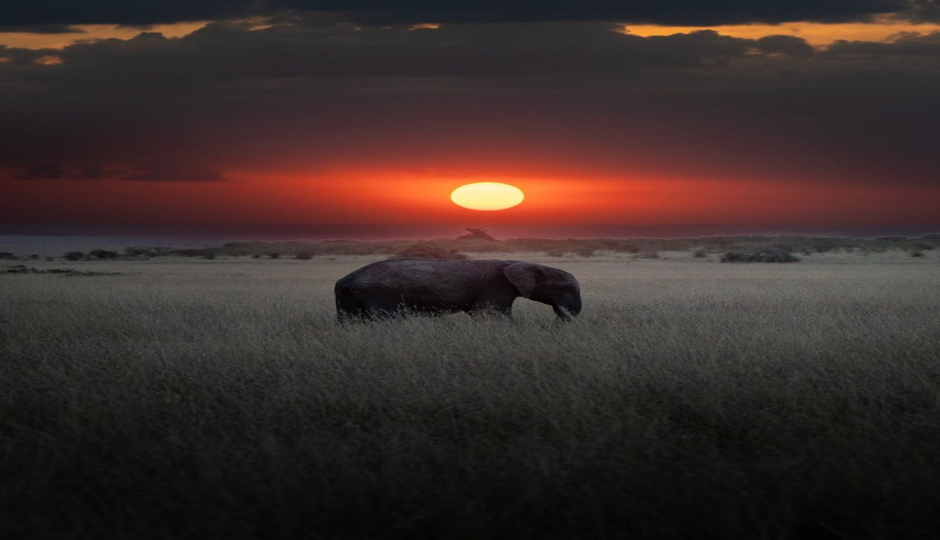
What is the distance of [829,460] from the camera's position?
541cm

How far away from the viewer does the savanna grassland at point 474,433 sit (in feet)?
14.9

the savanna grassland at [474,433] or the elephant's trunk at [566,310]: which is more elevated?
the elephant's trunk at [566,310]

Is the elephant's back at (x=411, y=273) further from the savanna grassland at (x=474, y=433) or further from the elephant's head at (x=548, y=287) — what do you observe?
the savanna grassland at (x=474, y=433)

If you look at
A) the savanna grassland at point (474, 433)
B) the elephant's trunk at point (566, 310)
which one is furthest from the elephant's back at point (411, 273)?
the savanna grassland at point (474, 433)

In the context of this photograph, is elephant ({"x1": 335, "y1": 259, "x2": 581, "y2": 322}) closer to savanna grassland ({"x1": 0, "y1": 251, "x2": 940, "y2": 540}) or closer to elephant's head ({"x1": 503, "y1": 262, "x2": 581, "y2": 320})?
elephant's head ({"x1": 503, "y1": 262, "x2": 581, "y2": 320})

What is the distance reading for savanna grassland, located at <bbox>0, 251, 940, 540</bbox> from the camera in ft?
14.9

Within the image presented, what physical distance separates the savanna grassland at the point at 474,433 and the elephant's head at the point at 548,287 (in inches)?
60.7

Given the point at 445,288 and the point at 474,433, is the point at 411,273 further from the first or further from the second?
the point at 474,433

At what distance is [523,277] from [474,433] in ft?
25.1

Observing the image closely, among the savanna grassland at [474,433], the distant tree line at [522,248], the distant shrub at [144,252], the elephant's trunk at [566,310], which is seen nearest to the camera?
the savanna grassland at [474,433]

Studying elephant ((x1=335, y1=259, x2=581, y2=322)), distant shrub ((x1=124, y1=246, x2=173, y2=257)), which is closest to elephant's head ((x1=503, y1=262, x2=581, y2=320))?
elephant ((x1=335, y1=259, x2=581, y2=322))

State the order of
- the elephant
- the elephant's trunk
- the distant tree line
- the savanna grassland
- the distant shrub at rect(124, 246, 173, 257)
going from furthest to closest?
the distant shrub at rect(124, 246, 173, 257) → the distant tree line → the elephant's trunk → the elephant → the savanna grassland

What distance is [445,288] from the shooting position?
44.8 feet

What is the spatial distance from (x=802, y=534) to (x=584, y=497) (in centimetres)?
112
